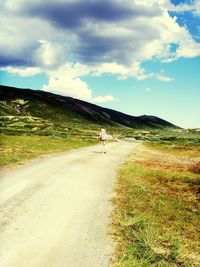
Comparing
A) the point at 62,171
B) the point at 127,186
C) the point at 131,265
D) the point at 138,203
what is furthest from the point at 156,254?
the point at 62,171

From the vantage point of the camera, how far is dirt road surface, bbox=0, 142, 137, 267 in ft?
30.8

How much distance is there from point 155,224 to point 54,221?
3495mm

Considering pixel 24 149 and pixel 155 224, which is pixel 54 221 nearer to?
pixel 155 224

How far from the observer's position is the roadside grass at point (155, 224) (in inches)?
391

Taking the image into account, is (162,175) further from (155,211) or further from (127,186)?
(155,211)

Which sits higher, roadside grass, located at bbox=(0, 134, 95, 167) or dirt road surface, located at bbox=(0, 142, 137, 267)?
dirt road surface, located at bbox=(0, 142, 137, 267)

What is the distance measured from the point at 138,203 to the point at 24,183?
20.2 feet

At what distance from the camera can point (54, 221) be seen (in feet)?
40.9

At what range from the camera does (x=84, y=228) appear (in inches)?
471

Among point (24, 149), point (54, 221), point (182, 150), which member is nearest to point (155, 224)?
point (54, 221)

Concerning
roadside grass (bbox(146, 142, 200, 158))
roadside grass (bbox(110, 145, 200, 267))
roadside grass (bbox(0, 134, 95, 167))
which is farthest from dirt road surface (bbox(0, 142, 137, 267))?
roadside grass (bbox(146, 142, 200, 158))

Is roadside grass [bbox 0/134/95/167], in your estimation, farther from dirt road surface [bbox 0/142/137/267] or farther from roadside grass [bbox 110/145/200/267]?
roadside grass [bbox 110/145/200/267]

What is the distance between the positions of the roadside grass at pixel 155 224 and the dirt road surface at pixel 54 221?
0.51 metres

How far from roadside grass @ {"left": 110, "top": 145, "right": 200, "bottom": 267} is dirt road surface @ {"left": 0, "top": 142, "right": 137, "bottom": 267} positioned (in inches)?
20.0
